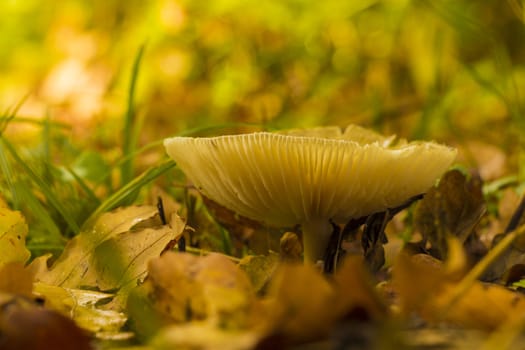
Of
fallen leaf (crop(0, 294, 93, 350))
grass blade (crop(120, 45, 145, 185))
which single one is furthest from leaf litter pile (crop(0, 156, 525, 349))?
grass blade (crop(120, 45, 145, 185))

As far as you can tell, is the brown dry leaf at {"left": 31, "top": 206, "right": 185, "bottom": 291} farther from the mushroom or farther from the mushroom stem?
the mushroom stem

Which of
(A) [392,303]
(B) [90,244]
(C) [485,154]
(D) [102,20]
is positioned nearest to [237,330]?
(A) [392,303]

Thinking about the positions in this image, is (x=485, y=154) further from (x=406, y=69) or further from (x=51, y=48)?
(x=51, y=48)

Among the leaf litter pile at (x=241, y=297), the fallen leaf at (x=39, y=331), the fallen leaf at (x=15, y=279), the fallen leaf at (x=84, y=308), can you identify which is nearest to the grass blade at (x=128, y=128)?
the leaf litter pile at (x=241, y=297)

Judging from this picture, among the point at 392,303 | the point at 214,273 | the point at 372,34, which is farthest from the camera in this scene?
the point at 372,34

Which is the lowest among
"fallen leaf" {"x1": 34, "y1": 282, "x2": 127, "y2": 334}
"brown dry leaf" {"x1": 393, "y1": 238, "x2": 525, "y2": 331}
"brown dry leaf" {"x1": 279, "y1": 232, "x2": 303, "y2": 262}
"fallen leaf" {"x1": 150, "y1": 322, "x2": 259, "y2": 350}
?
"brown dry leaf" {"x1": 279, "y1": 232, "x2": 303, "y2": 262}

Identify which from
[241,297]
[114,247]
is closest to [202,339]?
[241,297]

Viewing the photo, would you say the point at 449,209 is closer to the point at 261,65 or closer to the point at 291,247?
the point at 291,247
